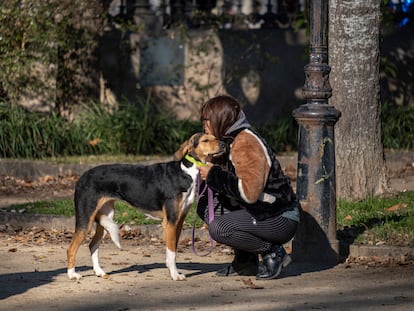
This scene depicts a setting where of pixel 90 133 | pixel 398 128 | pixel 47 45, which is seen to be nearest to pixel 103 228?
pixel 90 133

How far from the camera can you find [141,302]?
723 centimetres

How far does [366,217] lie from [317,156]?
4.89 ft

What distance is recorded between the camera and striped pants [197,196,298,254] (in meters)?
7.94

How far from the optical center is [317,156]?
8586mm

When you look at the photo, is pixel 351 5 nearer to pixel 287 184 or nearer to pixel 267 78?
pixel 287 184

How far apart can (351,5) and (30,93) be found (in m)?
6.61

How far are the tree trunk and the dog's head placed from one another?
303 cm

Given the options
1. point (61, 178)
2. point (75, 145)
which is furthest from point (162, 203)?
point (75, 145)

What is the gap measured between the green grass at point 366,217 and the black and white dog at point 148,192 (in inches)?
30.1

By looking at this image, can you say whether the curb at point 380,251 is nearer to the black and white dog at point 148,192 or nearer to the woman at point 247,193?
the woman at point 247,193

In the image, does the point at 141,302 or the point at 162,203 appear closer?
the point at 141,302

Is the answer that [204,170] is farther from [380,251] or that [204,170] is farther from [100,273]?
[380,251]

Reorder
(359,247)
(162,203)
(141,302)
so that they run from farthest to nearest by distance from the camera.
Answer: (359,247)
(162,203)
(141,302)

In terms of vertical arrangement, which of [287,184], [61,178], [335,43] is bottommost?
[61,178]
